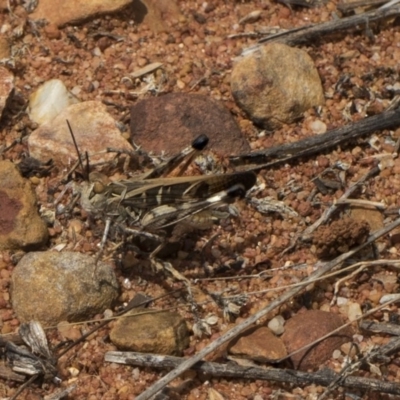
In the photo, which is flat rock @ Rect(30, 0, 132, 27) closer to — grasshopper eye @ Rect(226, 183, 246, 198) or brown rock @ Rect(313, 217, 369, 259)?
grasshopper eye @ Rect(226, 183, 246, 198)

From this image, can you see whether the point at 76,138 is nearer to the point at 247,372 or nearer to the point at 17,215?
the point at 17,215

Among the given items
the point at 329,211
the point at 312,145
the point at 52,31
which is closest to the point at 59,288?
the point at 329,211

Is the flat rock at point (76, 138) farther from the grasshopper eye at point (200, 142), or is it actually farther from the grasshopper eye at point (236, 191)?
the grasshopper eye at point (236, 191)

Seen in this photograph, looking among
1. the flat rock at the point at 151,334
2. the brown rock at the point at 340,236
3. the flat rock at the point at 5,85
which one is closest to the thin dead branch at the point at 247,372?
the flat rock at the point at 151,334

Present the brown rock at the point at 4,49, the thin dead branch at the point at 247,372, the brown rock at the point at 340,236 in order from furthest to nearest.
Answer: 1. the brown rock at the point at 4,49
2. the brown rock at the point at 340,236
3. the thin dead branch at the point at 247,372

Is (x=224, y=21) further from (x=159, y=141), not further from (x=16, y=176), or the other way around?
(x=16, y=176)

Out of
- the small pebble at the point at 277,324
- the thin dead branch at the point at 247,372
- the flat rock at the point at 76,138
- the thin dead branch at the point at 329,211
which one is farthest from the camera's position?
the flat rock at the point at 76,138
